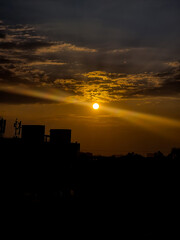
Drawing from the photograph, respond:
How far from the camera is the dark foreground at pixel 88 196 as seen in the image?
28125mm

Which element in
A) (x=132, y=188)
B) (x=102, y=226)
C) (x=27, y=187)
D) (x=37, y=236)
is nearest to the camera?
(x=37, y=236)

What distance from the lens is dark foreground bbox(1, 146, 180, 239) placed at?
2812 cm

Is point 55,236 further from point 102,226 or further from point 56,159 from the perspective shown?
point 56,159

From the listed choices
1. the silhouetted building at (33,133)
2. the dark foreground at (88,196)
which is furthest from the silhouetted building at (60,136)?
the silhouetted building at (33,133)

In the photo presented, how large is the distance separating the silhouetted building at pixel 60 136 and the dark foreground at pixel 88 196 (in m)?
3.76

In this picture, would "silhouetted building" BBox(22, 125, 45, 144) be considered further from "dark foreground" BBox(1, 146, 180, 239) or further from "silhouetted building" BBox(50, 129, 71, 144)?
"silhouetted building" BBox(50, 129, 71, 144)

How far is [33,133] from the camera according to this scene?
6022cm

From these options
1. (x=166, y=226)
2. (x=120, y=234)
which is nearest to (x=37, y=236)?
(x=120, y=234)

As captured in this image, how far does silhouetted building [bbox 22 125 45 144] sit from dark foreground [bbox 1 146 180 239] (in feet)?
7.10

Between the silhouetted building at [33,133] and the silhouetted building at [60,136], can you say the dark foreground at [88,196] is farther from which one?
the silhouetted building at [60,136]

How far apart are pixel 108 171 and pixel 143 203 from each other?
22110 mm

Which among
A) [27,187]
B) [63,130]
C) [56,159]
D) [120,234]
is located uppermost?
[63,130]

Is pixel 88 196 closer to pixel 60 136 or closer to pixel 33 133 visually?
pixel 33 133

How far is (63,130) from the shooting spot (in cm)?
6538
